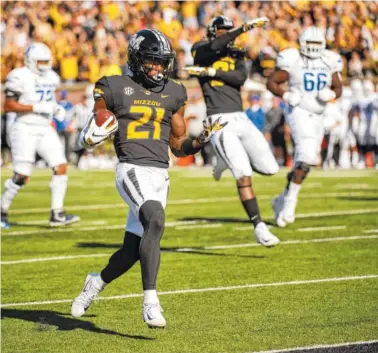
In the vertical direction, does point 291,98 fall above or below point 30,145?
above

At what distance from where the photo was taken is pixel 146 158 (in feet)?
21.3

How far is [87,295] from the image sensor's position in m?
6.60

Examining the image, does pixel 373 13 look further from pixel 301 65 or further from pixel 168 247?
pixel 168 247

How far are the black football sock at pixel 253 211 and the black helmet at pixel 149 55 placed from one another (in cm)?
294

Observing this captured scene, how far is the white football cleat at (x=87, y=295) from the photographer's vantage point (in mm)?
6566

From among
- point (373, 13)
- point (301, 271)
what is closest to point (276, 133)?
point (373, 13)

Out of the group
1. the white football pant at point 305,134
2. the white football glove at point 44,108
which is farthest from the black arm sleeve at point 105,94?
the white football glove at point 44,108

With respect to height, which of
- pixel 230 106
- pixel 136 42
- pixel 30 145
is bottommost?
pixel 30 145

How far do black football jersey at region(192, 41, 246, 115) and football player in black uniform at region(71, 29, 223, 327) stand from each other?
3463 millimetres

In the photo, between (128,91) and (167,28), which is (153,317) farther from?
(167,28)

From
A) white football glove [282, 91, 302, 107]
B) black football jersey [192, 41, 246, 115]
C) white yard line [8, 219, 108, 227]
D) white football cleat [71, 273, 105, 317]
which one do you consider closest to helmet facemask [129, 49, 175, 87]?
white football cleat [71, 273, 105, 317]

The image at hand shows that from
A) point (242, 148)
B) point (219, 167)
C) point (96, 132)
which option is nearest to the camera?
point (96, 132)

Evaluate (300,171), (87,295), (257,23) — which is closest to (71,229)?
(300,171)

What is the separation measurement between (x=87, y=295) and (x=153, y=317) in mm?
799
